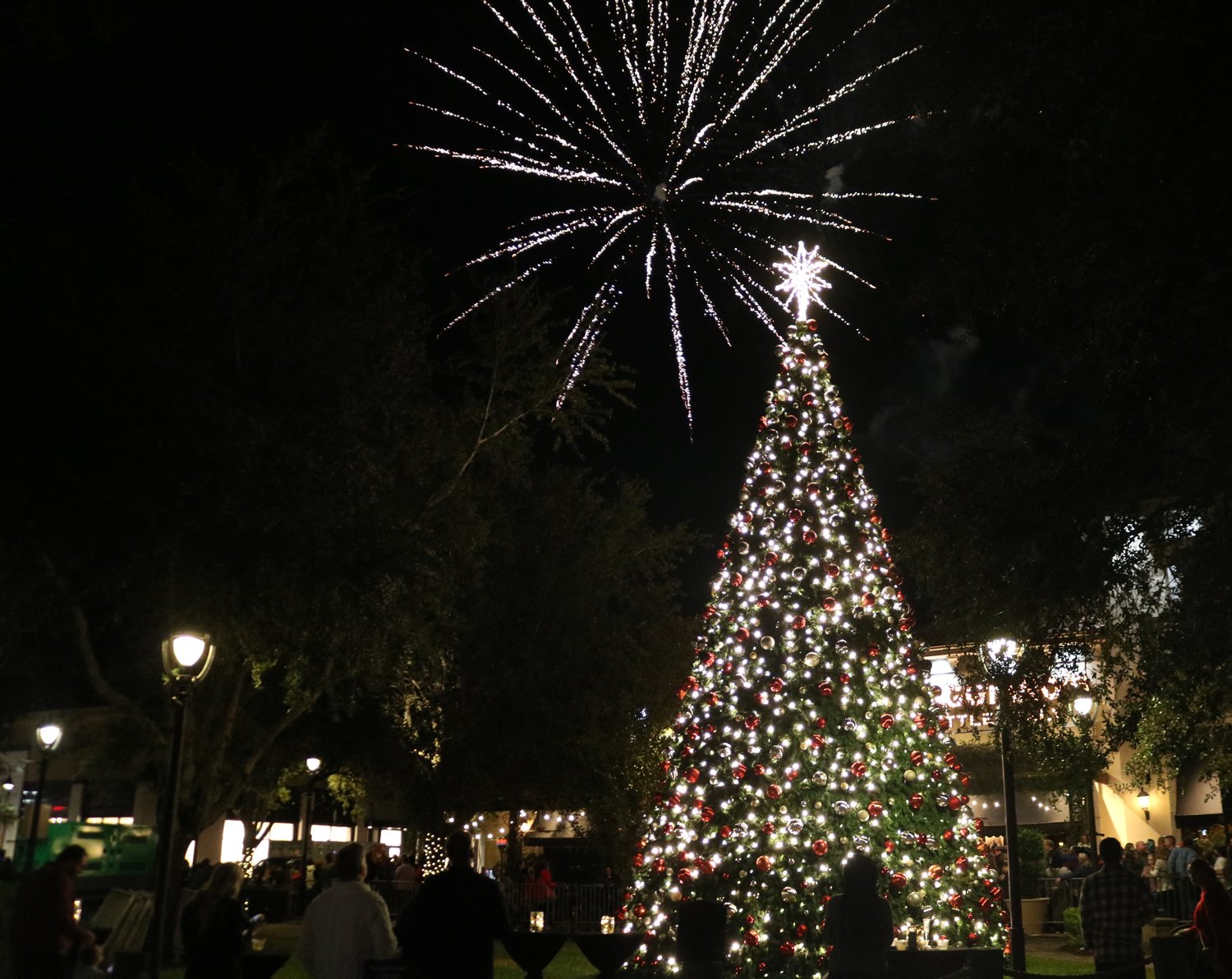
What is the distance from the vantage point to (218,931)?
844 centimetres

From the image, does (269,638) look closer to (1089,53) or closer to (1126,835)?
(1089,53)

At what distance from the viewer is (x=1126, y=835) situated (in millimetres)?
31797

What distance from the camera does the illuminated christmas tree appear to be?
543 inches

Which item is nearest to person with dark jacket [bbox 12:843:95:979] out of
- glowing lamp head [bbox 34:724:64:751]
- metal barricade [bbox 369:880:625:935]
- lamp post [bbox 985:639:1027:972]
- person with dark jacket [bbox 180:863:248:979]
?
person with dark jacket [bbox 180:863:248:979]

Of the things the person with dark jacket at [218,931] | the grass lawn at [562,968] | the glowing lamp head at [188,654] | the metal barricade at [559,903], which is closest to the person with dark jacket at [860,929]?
the person with dark jacket at [218,931]

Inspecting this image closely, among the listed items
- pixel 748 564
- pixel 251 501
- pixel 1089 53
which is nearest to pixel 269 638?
pixel 251 501

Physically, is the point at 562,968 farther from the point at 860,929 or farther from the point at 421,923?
the point at 421,923

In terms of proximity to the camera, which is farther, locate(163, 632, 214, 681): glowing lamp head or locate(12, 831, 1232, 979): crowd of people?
locate(163, 632, 214, 681): glowing lamp head

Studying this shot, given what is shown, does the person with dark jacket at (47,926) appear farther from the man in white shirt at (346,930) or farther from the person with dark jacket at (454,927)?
the person with dark jacket at (454,927)

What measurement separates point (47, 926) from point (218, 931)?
192 cm

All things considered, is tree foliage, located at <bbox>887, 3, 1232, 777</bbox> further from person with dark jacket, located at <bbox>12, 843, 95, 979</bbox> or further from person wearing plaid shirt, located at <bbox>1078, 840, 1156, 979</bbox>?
person with dark jacket, located at <bbox>12, 843, 95, 979</bbox>

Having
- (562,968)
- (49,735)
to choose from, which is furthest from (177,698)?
(49,735)

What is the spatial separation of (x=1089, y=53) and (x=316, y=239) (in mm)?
12374

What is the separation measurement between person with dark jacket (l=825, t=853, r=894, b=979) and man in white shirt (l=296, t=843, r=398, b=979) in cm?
269
